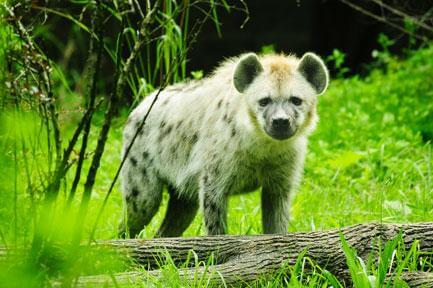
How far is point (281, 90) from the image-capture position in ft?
14.3

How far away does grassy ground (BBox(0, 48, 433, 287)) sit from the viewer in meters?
4.96

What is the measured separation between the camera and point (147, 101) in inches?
204

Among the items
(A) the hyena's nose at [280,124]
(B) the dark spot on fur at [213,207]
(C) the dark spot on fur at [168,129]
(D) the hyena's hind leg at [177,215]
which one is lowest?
(D) the hyena's hind leg at [177,215]

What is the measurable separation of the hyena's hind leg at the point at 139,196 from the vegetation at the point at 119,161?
0.15 m

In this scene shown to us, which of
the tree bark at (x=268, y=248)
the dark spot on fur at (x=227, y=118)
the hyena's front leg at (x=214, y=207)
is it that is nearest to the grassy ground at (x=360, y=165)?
the tree bark at (x=268, y=248)

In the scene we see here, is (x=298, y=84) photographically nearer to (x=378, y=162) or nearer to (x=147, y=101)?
(x=147, y=101)

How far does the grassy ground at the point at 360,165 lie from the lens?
496cm

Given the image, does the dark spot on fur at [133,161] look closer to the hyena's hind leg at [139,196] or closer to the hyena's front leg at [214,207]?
the hyena's hind leg at [139,196]

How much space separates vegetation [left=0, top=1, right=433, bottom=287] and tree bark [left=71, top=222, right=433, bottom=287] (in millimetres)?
62

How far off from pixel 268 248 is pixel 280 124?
0.88 meters

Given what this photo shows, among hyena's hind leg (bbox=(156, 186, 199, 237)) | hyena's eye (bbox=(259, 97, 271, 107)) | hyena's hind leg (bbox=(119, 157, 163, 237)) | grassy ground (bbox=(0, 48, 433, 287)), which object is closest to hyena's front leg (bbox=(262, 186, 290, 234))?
grassy ground (bbox=(0, 48, 433, 287))

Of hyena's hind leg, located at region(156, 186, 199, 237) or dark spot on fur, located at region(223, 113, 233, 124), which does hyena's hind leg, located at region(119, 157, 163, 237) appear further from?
dark spot on fur, located at region(223, 113, 233, 124)

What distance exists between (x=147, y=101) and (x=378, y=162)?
2105mm

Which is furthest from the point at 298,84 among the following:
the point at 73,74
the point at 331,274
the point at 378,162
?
the point at 73,74
